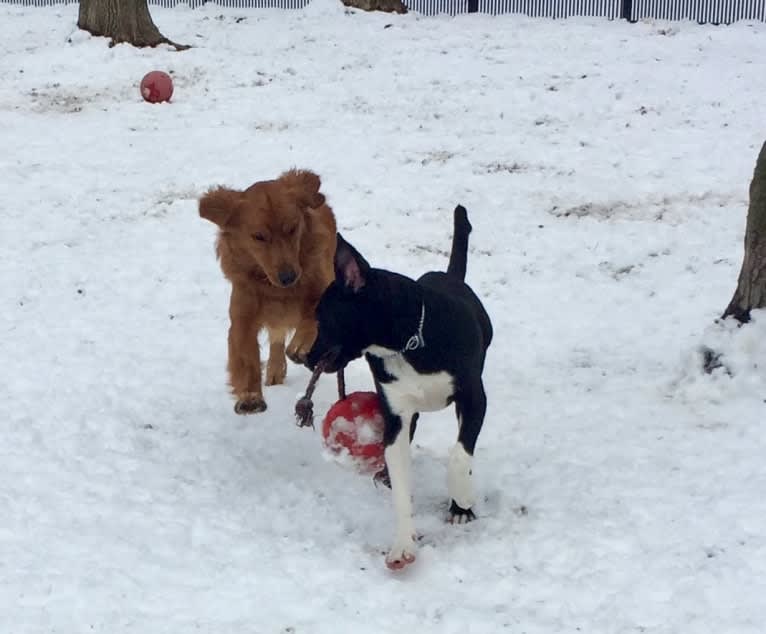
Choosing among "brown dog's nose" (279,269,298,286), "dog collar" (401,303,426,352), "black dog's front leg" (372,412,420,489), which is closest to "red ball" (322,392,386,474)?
"black dog's front leg" (372,412,420,489)

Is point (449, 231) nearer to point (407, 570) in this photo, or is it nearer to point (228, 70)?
point (407, 570)

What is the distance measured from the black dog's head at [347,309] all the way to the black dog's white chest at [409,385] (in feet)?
0.31

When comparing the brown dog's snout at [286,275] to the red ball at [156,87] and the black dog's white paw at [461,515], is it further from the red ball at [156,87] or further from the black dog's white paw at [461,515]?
the red ball at [156,87]

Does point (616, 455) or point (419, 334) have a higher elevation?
point (419, 334)

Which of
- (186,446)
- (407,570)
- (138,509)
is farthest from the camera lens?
(186,446)

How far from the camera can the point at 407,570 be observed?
13.1 feet

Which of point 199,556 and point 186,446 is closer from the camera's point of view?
point 199,556

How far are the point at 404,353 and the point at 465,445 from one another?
521mm

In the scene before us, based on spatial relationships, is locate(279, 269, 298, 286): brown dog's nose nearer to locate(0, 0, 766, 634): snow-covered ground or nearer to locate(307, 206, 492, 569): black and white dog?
locate(307, 206, 492, 569): black and white dog

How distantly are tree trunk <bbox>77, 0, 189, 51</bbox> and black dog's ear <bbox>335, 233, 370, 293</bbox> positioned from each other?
11571 mm

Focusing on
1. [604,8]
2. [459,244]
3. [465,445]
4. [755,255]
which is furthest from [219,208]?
[604,8]

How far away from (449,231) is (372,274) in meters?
4.65

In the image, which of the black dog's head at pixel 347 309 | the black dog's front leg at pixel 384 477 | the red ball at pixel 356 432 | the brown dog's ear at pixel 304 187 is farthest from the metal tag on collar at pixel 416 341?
the brown dog's ear at pixel 304 187

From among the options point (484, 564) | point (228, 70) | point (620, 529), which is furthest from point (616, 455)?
point (228, 70)
